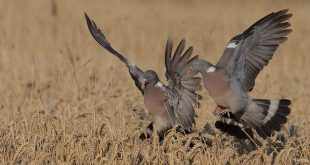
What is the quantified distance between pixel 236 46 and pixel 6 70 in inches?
178

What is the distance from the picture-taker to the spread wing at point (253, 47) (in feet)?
22.0

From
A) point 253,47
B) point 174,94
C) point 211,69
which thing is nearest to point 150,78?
point 174,94

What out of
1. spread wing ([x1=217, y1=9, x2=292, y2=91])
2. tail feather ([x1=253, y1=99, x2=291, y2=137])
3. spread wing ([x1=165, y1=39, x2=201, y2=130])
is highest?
spread wing ([x1=217, y1=9, x2=292, y2=91])

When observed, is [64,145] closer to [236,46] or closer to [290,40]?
[236,46]

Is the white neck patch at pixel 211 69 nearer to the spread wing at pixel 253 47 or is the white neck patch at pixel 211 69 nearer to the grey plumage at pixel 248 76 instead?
the grey plumage at pixel 248 76

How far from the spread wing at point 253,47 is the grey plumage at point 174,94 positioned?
407 millimetres

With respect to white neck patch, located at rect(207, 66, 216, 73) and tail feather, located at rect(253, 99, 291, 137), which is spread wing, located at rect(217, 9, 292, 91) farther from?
tail feather, located at rect(253, 99, 291, 137)

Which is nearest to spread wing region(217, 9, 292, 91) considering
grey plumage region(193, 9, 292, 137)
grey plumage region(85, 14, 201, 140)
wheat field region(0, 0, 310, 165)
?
grey plumage region(193, 9, 292, 137)

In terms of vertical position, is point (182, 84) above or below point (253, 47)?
below

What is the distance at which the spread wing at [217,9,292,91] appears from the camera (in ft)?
22.0

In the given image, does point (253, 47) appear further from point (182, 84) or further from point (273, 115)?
point (182, 84)

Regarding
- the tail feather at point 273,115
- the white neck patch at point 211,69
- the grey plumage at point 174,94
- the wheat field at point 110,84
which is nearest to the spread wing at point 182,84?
the grey plumage at point 174,94

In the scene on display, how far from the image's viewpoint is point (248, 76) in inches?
269

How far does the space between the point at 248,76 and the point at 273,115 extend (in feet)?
1.79
